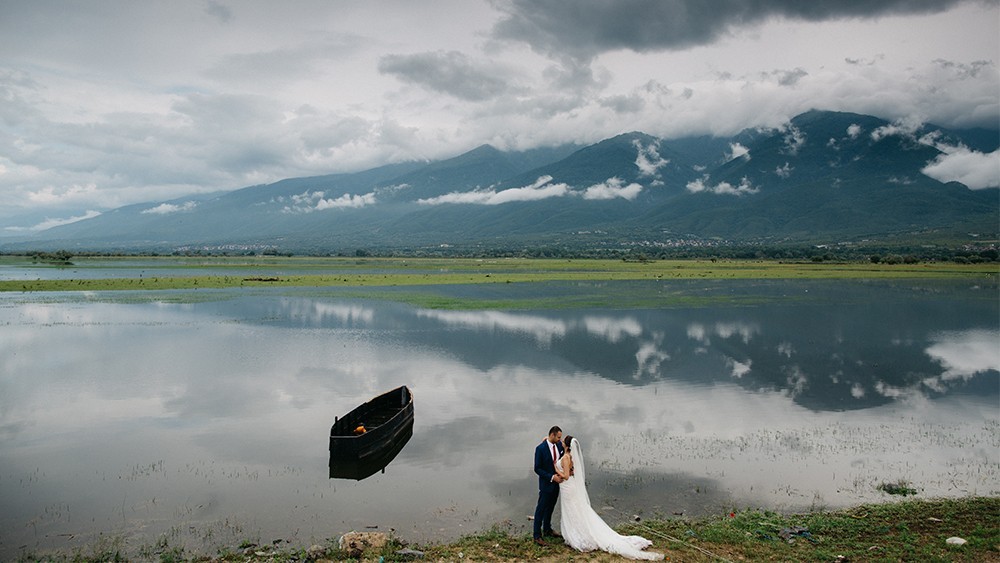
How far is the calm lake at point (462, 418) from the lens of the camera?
15.7 meters

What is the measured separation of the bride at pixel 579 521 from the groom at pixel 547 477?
0.18 m

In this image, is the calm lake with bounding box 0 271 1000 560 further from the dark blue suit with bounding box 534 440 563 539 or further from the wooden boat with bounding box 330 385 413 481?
the dark blue suit with bounding box 534 440 563 539

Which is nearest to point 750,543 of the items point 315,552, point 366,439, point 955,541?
point 955,541

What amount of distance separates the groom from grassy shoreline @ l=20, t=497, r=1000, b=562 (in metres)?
0.40

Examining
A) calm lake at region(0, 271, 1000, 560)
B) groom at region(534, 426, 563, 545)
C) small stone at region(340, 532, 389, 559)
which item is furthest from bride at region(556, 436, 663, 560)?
small stone at region(340, 532, 389, 559)

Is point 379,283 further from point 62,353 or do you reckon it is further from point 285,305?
point 62,353

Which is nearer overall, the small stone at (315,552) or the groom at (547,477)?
the small stone at (315,552)

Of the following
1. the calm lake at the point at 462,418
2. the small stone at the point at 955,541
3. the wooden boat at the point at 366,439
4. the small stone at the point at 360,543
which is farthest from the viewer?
the wooden boat at the point at 366,439

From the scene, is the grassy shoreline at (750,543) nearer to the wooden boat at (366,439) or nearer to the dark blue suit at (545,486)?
the dark blue suit at (545,486)

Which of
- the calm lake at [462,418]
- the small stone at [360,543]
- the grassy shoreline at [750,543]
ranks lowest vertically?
the calm lake at [462,418]

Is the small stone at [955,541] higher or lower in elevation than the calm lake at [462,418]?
higher

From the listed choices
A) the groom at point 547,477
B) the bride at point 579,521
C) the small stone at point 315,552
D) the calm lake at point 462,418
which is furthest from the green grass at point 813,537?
the small stone at point 315,552

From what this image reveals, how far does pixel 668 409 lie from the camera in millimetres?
25031

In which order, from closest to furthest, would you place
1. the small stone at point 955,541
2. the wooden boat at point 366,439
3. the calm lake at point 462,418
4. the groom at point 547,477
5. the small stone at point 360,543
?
the small stone at point 955,541 < the small stone at point 360,543 < the groom at point 547,477 < the calm lake at point 462,418 < the wooden boat at point 366,439
